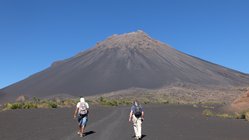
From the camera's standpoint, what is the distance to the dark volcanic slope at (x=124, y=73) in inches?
5915

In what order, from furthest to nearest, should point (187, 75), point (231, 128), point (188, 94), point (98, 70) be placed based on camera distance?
point (98, 70)
point (187, 75)
point (188, 94)
point (231, 128)

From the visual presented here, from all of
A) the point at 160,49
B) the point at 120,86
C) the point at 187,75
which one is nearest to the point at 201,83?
the point at 187,75

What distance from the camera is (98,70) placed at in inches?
6806

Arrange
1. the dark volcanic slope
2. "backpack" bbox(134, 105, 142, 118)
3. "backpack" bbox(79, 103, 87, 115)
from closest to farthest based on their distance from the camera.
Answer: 1. "backpack" bbox(134, 105, 142, 118)
2. "backpack" bbox(79, 103, 87, 115)
3. the dark volcanic slope

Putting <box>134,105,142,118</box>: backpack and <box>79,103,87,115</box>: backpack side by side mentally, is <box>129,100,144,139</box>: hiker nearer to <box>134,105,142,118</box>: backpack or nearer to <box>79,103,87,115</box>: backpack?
<box>134,105,142,118</box>: backpack

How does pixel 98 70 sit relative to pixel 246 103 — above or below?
above

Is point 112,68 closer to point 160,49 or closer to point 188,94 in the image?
point 160,49

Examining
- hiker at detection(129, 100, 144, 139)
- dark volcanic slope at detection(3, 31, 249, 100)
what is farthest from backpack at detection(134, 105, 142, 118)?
dark volcanic slope at detection(3, 31, 249, 100)

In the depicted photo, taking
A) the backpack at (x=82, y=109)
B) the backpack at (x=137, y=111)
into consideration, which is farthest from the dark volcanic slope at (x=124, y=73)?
the backpack at (x=137, y=111)

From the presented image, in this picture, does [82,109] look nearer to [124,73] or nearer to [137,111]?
[137,111]

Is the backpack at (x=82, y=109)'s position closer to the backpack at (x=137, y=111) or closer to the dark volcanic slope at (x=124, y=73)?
the backpack at (x=137, y=111)

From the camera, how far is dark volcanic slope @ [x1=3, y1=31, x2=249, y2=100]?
150250 mm

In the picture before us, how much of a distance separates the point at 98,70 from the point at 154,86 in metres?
36.3

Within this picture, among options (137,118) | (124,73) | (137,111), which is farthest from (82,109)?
(124,73)
